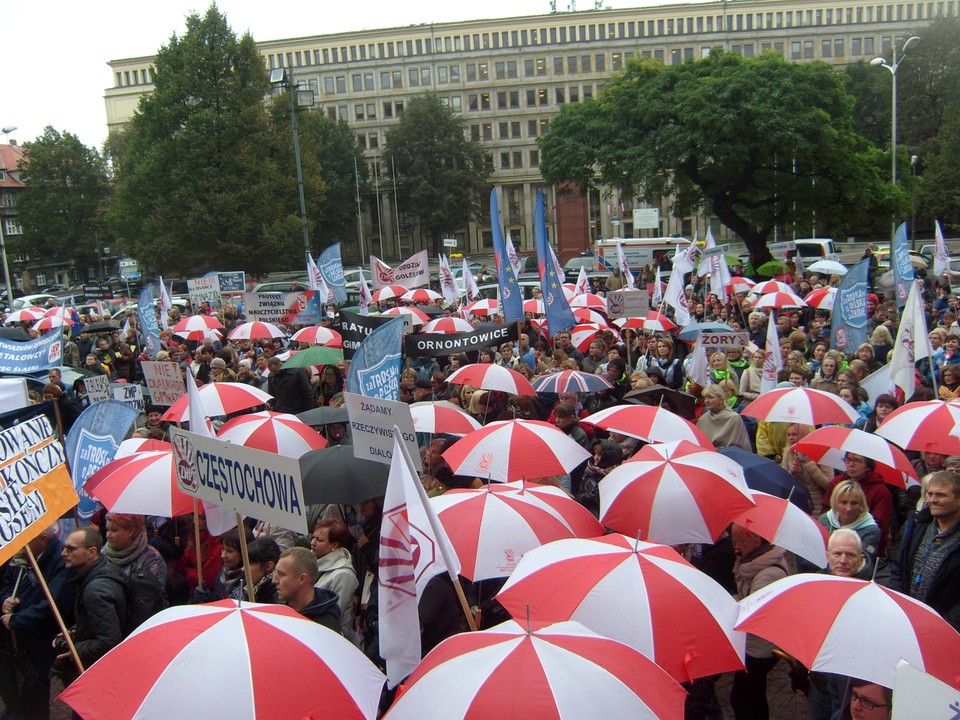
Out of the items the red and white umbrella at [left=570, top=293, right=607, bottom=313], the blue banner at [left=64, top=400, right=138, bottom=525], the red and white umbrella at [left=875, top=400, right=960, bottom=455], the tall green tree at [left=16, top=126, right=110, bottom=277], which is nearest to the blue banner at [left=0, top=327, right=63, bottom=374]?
the blue banner at [left=64, top=400, right=138, bottom=525]

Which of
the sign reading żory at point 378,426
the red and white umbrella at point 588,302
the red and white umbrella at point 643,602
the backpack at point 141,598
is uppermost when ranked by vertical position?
the sign reading żory at point 378,426

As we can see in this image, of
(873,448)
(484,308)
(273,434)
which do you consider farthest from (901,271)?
(273,434)

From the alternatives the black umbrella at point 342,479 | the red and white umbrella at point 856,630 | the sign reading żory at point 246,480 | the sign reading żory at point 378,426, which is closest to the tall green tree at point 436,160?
the black umbrella at point 342,479

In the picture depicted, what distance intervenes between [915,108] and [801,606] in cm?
6445

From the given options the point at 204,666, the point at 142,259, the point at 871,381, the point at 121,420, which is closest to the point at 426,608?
the point at 204,666

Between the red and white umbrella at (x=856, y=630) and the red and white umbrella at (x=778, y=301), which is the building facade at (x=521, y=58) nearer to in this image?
the red and white umbrella at (x=778, y=301)

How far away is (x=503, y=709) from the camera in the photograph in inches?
124

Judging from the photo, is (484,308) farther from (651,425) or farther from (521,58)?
(521,58)

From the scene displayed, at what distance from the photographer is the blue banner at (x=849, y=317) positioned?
40.0 feet

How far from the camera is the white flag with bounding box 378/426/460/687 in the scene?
4.24 m

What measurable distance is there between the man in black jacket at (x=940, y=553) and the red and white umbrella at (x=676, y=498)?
3.26 ft

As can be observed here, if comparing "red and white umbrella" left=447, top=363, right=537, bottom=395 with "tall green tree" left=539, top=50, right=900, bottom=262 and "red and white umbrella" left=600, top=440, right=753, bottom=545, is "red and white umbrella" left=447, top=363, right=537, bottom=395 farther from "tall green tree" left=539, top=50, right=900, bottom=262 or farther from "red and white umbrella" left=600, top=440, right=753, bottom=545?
"tall green tree" left=539, top=50, right=900, bottom=262

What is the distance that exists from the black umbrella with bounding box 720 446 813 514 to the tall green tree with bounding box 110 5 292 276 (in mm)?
37912

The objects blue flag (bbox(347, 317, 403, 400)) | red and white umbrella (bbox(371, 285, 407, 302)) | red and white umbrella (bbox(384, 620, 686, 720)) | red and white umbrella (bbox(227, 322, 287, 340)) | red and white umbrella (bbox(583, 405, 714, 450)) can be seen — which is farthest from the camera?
red and white umbrella (bbox(371, 285, 407, 302))
